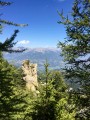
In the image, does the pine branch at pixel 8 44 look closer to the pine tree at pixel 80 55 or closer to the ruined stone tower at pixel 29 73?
the pine tree at pixel 80 55

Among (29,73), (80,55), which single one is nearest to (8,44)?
(80,55)

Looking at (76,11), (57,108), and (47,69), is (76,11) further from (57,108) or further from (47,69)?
(57,108)

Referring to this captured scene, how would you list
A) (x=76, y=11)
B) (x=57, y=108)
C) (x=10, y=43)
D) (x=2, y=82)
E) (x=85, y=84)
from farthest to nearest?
1. (x=57, y=108)
2. (x=76, y=11)
3. (x=85, y=84)
4. (x=2, y=82)
5. (x=10, y=43)

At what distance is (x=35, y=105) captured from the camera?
60.0 ft

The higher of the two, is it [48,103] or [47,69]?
[47,69]

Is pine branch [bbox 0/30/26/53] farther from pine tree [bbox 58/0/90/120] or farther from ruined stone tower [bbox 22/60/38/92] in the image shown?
ruined stone tower [bbox 22/60/38/92]

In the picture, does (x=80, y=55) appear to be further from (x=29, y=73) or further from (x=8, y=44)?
(x=29, y=73)

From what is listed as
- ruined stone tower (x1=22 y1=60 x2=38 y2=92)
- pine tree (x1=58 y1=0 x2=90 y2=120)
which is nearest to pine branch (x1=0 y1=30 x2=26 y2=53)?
pine tree (x1=58 y1=0 x2=90 y2=120)

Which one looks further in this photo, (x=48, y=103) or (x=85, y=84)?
(x=48, y=103)

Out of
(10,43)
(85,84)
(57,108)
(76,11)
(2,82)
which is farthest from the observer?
(57,108)

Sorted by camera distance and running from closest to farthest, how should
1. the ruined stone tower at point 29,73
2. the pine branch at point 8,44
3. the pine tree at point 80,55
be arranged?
the pine branch at point 8,44 < the pine tree at point 80,55 < the ruined stone tower at point 29,73

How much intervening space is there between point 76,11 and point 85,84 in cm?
502

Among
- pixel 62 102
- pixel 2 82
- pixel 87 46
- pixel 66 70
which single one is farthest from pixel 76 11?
pixel 2 82

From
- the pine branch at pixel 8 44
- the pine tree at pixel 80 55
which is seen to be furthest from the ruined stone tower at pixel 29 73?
the pine branch at pixel 8 44
